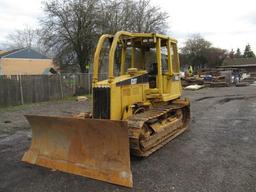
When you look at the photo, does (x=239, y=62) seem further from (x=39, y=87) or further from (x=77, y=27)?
(x=39, y=87)

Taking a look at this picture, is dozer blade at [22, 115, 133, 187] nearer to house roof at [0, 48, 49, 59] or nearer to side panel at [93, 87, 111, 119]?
side panel at [93, 87, 111, 119]

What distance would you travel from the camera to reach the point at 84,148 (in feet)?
18.3

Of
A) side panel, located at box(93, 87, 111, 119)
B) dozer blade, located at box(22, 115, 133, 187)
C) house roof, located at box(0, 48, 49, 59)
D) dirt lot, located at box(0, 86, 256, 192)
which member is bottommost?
dirt lot, located at box(0, 86, 256, 192)

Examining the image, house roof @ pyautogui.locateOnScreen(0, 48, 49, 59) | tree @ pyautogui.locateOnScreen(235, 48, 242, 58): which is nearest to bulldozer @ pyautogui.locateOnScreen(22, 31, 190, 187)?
house roof @ pyautogui.locateOnScreen(0, 48, 49, 59)

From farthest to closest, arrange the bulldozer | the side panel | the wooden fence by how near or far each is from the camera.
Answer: the wooden fence < the side panel < the bulldozer

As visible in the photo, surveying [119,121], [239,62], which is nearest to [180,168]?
[119,121]

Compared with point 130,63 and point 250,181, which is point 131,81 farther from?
point 250,181

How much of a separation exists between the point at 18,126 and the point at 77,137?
5.08m

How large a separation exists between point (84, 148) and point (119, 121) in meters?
0.94

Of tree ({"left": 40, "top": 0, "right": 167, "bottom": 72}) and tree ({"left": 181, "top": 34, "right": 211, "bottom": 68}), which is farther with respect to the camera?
tree ({"left": 181, "top": 34, "right": 211, "bottom": 68})

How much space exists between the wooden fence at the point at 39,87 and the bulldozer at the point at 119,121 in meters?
9.53

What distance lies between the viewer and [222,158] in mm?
6285

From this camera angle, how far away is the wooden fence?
50.9ft

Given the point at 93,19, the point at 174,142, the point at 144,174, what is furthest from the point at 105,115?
the point at 93,19
